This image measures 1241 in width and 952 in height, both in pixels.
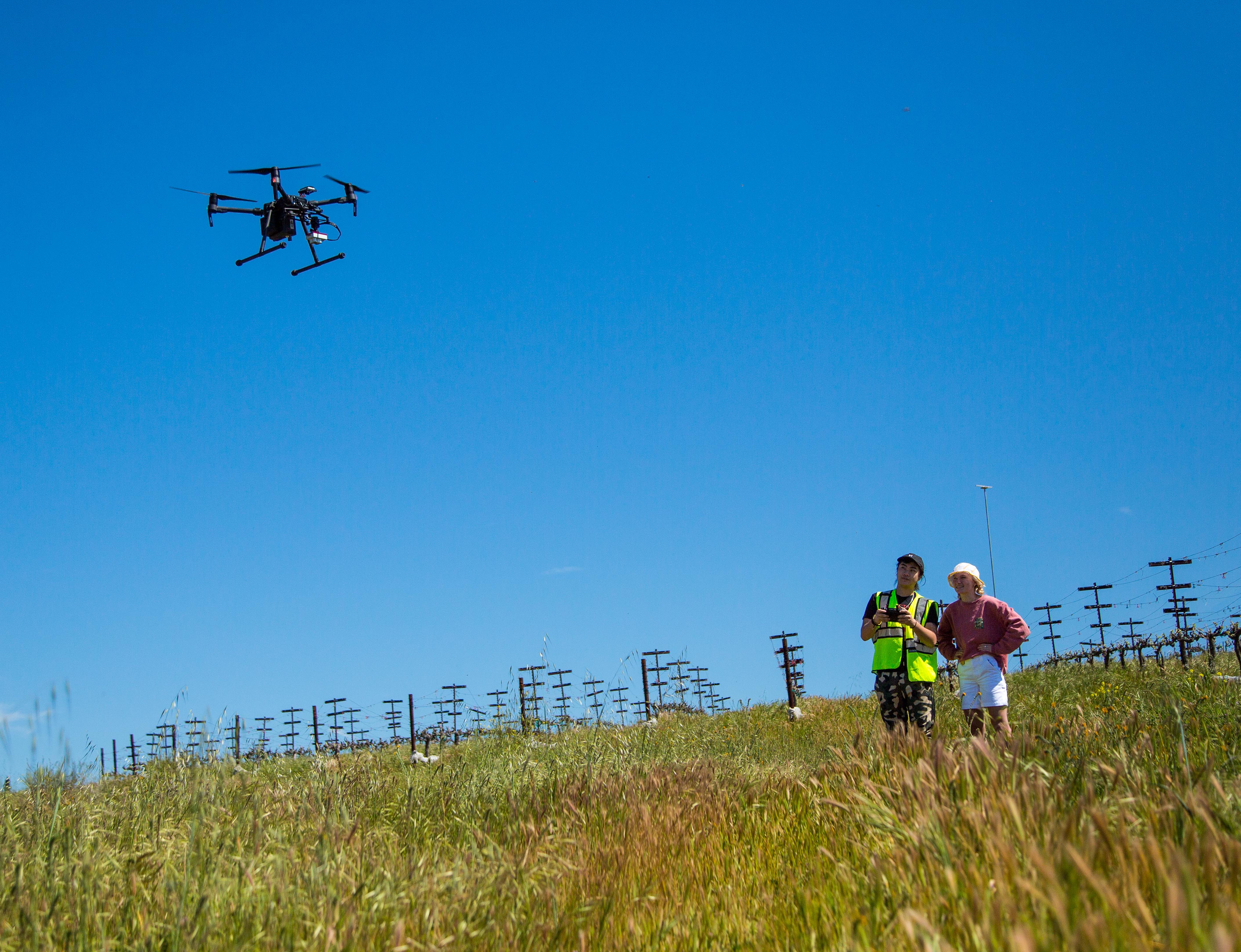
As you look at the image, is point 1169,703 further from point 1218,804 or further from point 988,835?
point 988,835

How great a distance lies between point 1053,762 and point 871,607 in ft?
13.2

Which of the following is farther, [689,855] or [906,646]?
[906,646]

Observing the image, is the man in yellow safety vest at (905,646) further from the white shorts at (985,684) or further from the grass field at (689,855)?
the grass field at (689,855)

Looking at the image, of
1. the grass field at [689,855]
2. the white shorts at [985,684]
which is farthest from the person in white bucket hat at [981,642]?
the grass field at [689,855]

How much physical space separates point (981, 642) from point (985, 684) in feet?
1.13

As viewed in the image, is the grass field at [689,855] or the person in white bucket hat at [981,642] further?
the person in white bucket hat at [981,642]

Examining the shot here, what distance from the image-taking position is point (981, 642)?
25.3 feet

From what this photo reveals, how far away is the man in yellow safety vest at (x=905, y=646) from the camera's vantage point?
7.70 m

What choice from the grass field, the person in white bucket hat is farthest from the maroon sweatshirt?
the grass field

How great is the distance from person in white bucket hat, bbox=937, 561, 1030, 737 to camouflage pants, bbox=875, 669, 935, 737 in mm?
347

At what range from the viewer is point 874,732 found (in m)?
5.85

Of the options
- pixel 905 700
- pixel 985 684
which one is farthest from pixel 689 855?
pixel 985 684

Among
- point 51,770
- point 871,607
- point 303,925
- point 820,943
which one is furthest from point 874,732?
point 51,770

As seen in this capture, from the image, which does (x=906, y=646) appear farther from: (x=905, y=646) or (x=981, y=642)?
(x=981, y=642)
